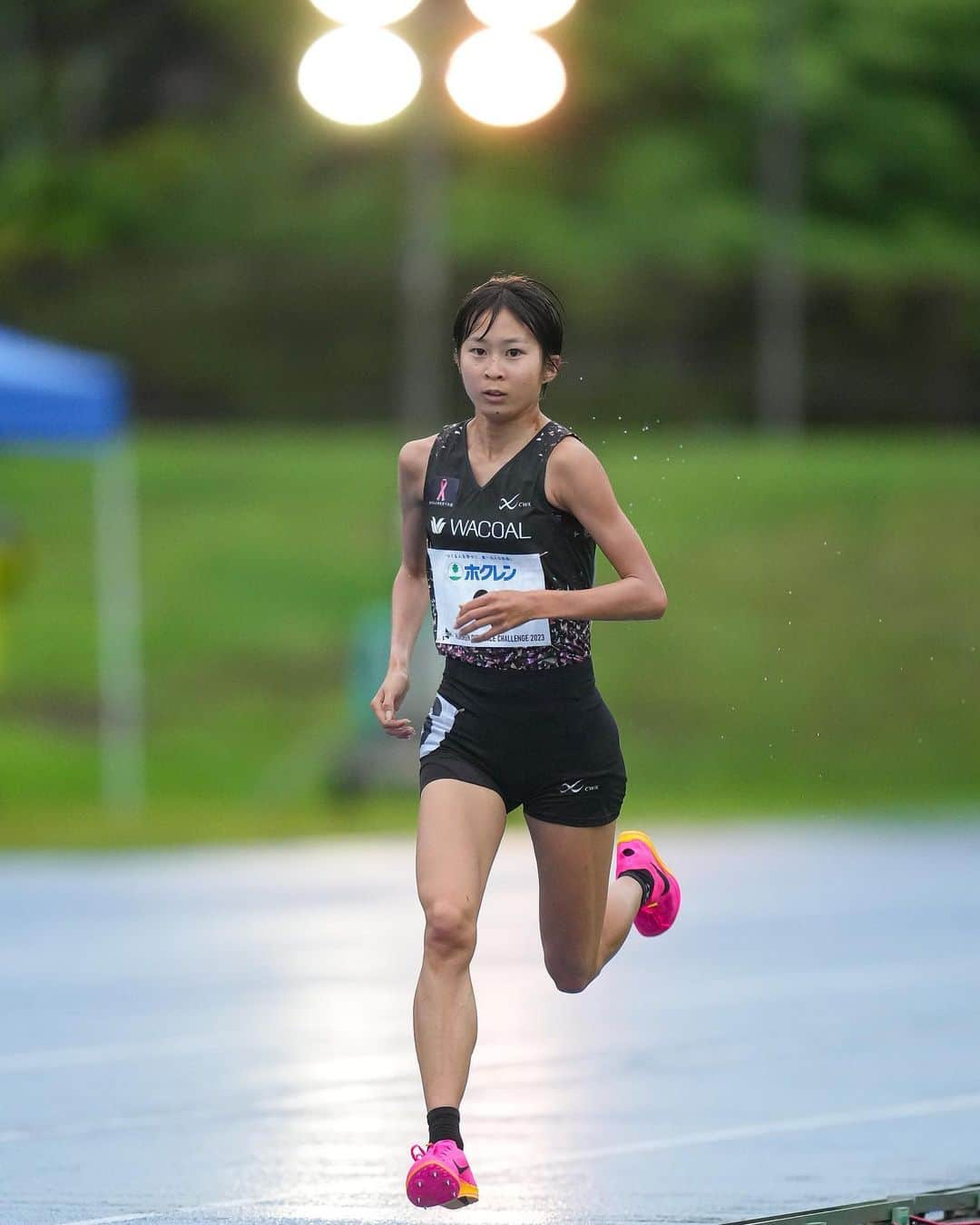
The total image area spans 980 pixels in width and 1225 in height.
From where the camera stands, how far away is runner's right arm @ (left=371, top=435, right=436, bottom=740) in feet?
19.4

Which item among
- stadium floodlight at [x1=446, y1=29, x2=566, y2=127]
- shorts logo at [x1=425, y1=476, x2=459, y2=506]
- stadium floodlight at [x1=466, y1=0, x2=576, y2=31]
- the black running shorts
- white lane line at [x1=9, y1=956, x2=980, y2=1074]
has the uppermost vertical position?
stadium floodlight at [x1=466, y1=0, x2=576, y2=31]

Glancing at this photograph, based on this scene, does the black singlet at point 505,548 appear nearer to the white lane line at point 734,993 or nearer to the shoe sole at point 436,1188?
the shoe sole at point 436,1188

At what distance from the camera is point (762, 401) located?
3928cm

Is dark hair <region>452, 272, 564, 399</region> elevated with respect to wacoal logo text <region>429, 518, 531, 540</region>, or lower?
elevated

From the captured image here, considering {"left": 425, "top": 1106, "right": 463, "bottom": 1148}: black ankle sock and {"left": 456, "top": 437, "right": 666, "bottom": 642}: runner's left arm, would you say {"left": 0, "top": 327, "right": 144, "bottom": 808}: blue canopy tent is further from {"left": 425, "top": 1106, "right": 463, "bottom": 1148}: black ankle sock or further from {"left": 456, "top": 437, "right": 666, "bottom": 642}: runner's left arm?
{"left": 425, "top": 1106, "right": 463, "bottom": 1148}: black ankle sock

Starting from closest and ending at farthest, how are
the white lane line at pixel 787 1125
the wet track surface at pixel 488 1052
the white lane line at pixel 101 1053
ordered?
the wet track surface at pixel 488 1052 < the white lane line at pixel 787 1125 < the white lane line at pixel 101 1053

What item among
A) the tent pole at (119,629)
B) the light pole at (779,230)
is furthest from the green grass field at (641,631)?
the light pole at (779,230)

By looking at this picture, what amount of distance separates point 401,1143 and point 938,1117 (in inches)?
69.3

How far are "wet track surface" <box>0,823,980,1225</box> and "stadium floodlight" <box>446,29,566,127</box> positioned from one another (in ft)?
15.3

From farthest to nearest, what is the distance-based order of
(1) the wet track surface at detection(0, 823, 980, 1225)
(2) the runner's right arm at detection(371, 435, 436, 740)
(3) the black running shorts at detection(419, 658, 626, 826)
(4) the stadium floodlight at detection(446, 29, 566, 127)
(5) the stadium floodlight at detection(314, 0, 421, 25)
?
(4) the stadium floodlight at detection(446, 29, 566, 127) → (5) the stadium floodlight at detection(314, 0, 421, 25) → (1) the wet track surface at detection(0, 823, 980, 1225) → (2) the runner's right arm at detection(371, 435, 436, 740) → (3) the black running shorts at detection(419, 658, 626, 826)

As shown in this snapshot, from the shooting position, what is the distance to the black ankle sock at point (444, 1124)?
5281mm

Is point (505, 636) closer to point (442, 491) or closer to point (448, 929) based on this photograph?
point (442, 491)

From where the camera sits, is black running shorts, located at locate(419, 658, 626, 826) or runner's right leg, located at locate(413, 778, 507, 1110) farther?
black running shorts, located at locate(419, 658, 626, 826)

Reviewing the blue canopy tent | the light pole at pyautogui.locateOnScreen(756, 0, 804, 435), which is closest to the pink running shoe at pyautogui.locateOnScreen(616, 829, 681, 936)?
the blue canopy tent
